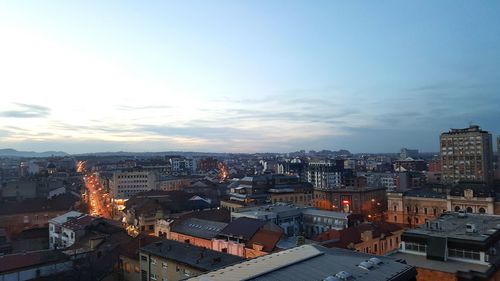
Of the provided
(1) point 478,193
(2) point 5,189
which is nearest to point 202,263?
(1) point 478,193

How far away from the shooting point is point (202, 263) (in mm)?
34219

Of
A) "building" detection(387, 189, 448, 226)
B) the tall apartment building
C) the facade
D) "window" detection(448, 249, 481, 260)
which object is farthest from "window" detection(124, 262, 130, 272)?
the tall apartment building

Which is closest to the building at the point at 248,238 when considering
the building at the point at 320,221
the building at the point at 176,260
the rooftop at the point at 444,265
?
the building at the point at 176,260

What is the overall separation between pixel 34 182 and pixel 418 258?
3966 inches

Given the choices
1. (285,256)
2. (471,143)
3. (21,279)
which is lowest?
(21,279)

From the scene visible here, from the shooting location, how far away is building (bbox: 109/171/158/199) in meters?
136

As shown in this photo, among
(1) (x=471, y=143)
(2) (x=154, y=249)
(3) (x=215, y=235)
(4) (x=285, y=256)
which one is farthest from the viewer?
(1) (x=471, y=143)

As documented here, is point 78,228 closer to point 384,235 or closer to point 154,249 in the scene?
point 154,249

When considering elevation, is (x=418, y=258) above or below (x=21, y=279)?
above

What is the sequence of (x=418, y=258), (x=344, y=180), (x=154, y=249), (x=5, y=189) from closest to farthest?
Answer: (x=418, y=258) → (x=154, y=249) → (x=5, y=189) → (x=344, y=180)

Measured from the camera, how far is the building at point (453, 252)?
89.2 feet

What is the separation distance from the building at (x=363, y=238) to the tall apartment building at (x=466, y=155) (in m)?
84.0

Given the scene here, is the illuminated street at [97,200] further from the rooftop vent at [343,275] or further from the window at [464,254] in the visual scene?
the rooftop vent at [343,275]

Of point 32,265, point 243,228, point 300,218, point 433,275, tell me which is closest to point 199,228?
point 243,228
